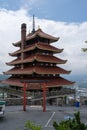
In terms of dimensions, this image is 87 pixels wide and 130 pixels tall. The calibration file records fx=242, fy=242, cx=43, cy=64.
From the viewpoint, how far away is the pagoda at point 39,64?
44469 mm

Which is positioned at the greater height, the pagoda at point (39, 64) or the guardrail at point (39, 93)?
the pagoda at point (39, 64)

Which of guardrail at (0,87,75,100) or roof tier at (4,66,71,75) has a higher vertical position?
roof tier at (4,66,71,75)

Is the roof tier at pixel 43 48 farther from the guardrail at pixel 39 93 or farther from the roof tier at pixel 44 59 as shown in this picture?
the guardrail at pixel 39 93

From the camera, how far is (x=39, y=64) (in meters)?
46.4

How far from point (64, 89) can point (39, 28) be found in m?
14.8

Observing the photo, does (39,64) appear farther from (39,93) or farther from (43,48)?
(39,93)

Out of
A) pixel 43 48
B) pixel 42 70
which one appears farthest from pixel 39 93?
pixel 43 48

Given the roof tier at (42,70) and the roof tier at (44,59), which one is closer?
the roof tier at (42,70)

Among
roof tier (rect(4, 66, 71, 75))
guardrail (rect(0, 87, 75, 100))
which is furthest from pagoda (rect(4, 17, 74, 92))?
guardrail (rect(0, 87, 75, 100))

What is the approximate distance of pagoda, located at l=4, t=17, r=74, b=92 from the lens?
4447 centimetres

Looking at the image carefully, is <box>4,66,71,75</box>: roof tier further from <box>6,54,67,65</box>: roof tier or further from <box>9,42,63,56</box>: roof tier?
<box>9,42,63,56</box>: roof tier

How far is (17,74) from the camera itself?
5078 cm

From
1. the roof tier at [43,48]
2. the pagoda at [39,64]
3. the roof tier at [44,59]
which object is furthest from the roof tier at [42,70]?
the roof tier at [43,48]

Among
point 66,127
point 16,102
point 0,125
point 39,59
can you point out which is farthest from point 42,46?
point 66,127
